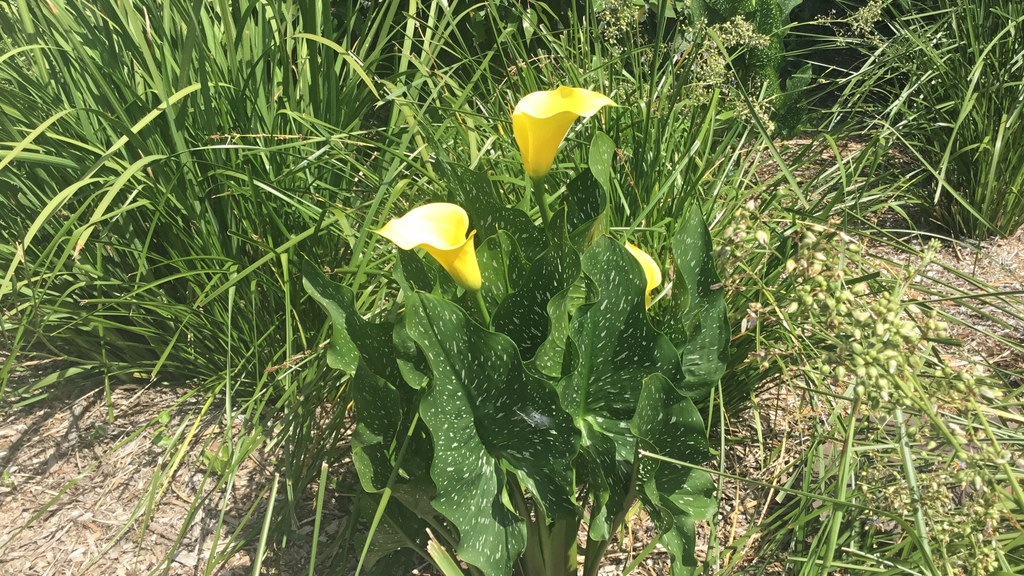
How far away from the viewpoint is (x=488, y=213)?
1.06 metres

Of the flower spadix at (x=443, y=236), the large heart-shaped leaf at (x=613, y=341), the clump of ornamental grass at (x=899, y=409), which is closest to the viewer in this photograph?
the clump of ornamental grass at (x=899, y=409)

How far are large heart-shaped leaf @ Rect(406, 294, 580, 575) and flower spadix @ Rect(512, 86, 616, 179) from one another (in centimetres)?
26

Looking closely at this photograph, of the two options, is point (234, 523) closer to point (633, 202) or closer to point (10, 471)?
point (10, 471)

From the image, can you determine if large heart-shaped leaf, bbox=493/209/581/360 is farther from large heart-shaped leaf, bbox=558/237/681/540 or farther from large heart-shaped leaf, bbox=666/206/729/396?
large heart-shaped leaf, bbox=666/206/729/396

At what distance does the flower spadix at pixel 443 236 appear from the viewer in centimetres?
80

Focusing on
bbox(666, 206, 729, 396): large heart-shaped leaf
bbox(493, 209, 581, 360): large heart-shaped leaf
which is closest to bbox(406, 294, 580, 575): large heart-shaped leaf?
bbox(493, 209, 581, 360): large heart-shaped leaf

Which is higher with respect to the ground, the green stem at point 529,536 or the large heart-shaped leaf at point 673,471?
the large heart-shaped leaf at point 673,471

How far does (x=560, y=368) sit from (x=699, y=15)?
1.66 meters

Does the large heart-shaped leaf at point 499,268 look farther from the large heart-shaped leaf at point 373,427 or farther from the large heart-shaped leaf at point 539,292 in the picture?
the large heart-shaped leaf at point 373,427

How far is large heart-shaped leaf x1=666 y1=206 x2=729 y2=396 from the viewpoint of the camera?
3.29 ft

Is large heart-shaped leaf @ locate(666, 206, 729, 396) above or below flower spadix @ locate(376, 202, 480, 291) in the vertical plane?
below

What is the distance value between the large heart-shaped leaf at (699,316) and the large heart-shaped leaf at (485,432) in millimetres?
254

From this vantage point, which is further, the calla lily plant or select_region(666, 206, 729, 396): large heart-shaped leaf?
select_region(666, 206, 729, 396): large heart-shaped leaf

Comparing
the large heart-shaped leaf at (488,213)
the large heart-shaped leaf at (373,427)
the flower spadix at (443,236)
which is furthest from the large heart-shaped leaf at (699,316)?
the large heart-shaped leaf at (373,427)
